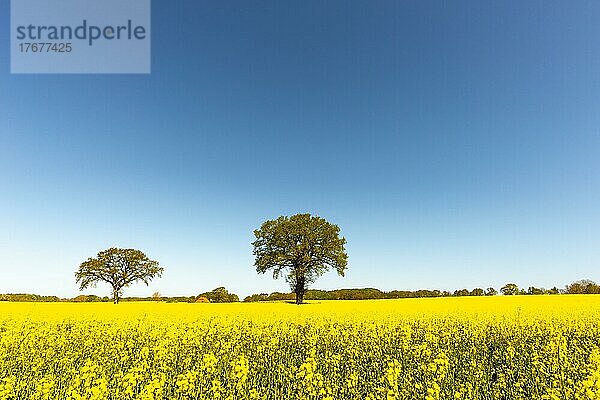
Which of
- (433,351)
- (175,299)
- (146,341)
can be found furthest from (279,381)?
(175,299)

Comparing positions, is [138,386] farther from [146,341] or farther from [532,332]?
[532,332]

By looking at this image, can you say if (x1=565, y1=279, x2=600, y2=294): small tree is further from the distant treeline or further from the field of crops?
the field of crops

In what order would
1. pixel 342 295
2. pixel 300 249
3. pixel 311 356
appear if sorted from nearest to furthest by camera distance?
pixel 311 356 → pixel 300 249 → pixel 342 295

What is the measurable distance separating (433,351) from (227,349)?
20.4 ft

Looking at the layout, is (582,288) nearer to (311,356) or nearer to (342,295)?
(342,295)

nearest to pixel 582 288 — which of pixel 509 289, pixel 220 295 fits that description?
pixel 509 289

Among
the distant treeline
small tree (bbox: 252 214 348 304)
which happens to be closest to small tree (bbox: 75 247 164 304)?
the distant treeline

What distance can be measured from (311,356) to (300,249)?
3150 centimetres

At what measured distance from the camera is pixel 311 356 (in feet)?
32.4

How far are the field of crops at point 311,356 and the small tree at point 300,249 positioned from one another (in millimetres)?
23747

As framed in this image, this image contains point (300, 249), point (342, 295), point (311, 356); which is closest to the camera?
point (311, 356)

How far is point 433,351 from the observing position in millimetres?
11938

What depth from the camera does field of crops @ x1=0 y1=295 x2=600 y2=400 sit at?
25.9 feet

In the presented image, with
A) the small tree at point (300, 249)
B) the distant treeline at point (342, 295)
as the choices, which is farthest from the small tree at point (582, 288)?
the small tree at point (300, 249)
